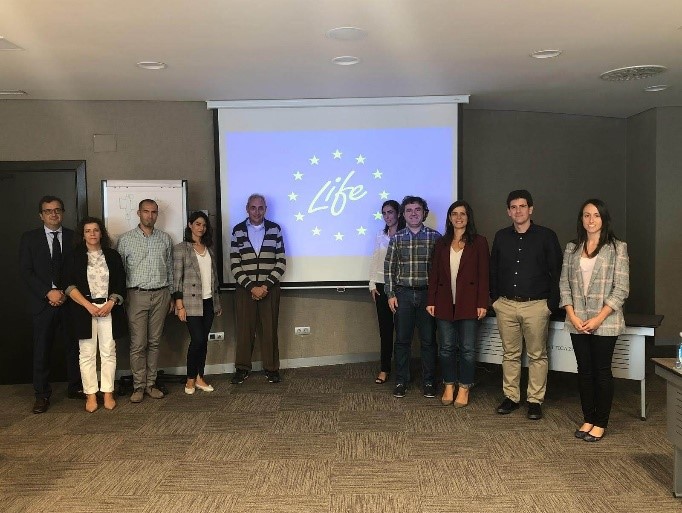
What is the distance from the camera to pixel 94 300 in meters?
4.44

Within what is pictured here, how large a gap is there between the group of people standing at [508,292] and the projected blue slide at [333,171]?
53 cm

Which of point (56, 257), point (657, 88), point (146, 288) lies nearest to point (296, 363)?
point (146, 288)

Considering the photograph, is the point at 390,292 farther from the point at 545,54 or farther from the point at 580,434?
the point at 545,54

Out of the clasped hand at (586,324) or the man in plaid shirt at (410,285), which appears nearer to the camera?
the clasped hand at (586,324)

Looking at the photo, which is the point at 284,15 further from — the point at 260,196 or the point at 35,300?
the point at 35,300

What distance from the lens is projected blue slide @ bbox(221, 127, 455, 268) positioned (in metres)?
5.38

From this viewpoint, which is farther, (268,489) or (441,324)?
(441,324)

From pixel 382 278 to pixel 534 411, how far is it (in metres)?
1.58

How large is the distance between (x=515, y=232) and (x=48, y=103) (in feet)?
13.3

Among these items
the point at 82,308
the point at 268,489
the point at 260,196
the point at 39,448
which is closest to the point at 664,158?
the point at 260,196

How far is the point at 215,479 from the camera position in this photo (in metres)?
3.26

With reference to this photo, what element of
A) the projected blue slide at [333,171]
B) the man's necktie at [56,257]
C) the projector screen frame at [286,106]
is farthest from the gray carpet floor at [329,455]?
the projected blue slide at [333,171]

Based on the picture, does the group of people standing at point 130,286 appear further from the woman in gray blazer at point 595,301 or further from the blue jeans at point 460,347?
the woman in gray blazer at point 595,301

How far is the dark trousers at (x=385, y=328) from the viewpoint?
5082mm
